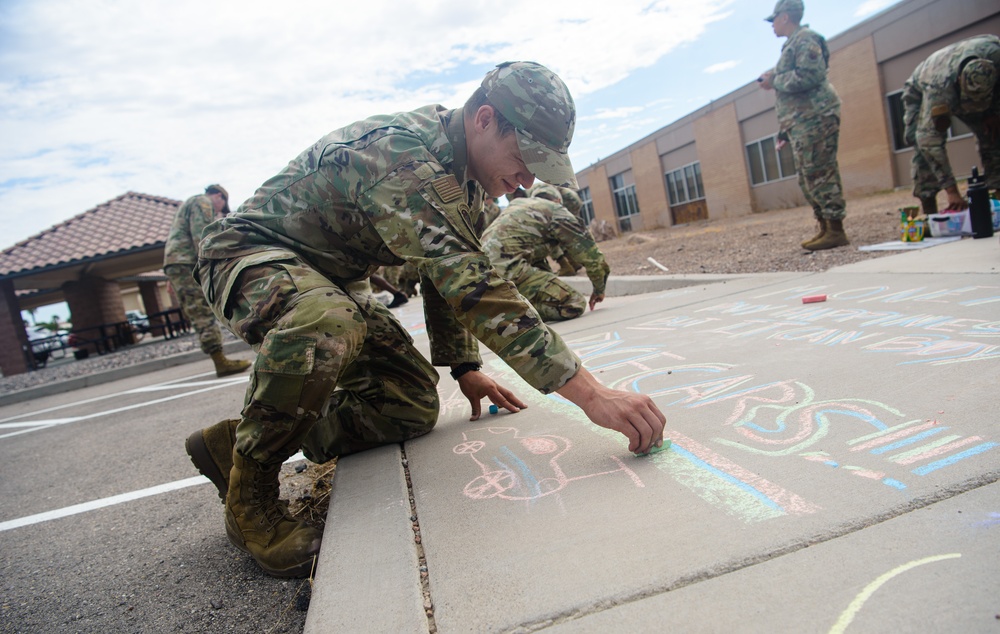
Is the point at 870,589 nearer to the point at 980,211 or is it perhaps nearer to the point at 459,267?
the point at 459,267

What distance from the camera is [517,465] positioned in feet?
5.88

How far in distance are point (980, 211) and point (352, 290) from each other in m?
5.06

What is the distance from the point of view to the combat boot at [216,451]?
74.6 inches

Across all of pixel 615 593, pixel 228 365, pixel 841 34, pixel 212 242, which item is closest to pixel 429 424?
pixel 212 242

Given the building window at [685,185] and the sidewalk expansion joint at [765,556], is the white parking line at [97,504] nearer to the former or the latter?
the sidewalk expansion joint at [765,556]

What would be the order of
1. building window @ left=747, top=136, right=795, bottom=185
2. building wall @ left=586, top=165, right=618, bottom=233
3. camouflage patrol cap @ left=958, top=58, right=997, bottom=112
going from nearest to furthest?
camouflage patrol cap @ left=958, top=58, right=997, bottom=112
building window @ left=747, top=136, right=795, bottom=185
building wall @ left=586, top=165, right=618, bottom=233

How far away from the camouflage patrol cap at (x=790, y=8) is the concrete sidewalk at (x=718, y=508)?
13.5 feet

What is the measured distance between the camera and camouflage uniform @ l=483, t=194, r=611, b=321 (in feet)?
15.8

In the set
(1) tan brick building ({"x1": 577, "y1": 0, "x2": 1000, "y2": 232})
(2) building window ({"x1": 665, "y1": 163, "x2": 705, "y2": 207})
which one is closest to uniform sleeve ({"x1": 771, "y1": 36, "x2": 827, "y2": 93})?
(1) tan brick building ({"x1": 577, "y1": 0, "x2": 1000, "y2": 232})

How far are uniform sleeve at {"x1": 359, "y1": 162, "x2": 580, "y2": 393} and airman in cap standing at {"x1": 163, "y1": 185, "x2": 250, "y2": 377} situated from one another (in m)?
4.92

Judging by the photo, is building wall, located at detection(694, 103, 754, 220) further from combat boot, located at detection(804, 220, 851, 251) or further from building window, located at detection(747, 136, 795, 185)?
combat boot, located at detection(804, 220, 851, 251)

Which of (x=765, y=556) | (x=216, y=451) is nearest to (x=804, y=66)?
(x=765, y=556)

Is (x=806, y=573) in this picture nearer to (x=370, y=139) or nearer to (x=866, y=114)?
(x=370, y=139)

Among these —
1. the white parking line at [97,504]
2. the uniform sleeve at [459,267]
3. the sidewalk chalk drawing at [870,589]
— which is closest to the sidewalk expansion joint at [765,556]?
the sidewalk chalk drawing at [870,589]
